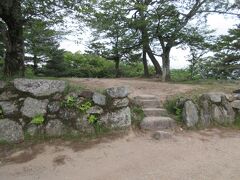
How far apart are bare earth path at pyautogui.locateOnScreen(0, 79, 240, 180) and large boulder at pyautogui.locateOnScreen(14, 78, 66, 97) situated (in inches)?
36.5

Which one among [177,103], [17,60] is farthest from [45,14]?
[177,103]

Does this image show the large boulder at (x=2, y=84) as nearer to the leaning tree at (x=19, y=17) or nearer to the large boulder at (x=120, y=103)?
the leaning tree at (x=19, y=17)

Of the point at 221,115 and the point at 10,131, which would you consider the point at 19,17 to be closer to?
the point at 10,131

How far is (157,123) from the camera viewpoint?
16.4 ft

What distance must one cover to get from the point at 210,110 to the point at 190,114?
557mm

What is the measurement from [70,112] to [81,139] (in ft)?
1.68

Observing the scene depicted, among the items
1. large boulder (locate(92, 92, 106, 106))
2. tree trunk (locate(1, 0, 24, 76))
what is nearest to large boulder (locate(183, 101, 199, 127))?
large boulder (locate(92, 92, 106, 106))

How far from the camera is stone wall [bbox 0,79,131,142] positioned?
4434mm

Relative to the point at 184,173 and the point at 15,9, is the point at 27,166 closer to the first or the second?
the point at 184,173

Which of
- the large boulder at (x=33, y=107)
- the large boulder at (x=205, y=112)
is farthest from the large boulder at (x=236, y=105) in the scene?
the large boulder at (x=33, y=107)

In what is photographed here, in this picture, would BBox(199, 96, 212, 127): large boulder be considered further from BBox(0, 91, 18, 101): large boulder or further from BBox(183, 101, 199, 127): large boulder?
BBox(0, 91, 18, 101): large boulder

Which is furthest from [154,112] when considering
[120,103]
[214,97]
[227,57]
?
[227,57]

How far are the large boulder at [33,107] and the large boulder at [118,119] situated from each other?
3.34 feet

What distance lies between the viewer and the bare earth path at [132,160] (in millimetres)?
3395
